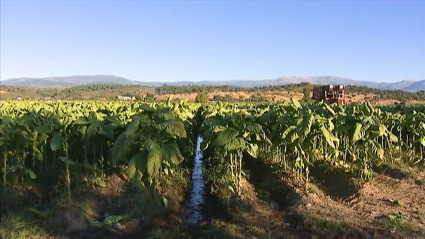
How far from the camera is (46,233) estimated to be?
5.64 meters

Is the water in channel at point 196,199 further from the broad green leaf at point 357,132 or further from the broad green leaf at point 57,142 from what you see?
the broad green leaf at point 357,132

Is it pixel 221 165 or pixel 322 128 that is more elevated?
pixel 322 128

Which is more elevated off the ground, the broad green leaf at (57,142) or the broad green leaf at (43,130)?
the broad green leaf at (43,130)

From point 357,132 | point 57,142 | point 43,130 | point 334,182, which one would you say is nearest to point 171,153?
point 57,142

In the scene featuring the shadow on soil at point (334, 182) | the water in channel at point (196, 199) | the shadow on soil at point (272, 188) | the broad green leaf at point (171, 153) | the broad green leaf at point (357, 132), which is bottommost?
the water in channel at point (196, 199)

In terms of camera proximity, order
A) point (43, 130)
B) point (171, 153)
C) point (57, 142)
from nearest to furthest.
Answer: point (171, 153) → point (57, 142) → point (43, 130)

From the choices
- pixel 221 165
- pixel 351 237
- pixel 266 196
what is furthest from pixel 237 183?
pixel 351 237

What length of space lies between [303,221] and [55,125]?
4.90 m

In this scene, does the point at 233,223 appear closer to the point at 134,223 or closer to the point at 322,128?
the point at 134,223

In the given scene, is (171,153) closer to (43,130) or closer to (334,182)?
(43,130)

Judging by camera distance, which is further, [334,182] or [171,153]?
[334,182]

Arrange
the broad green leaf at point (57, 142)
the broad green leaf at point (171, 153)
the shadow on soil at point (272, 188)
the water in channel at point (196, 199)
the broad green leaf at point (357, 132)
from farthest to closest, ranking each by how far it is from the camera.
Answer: the broad green leaf at point (357, 132), the shadow on soil at point (272, 188), the water in channel at point (196, 199), the broad green leaf at point (57, 142), the broad green leaf at point (171, 153)

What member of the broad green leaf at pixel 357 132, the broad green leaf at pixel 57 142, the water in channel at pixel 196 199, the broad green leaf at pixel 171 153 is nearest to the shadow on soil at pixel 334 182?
the broad green leaf at pixel 357 132

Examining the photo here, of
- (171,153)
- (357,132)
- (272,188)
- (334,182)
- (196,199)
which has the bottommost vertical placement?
(196,199)
